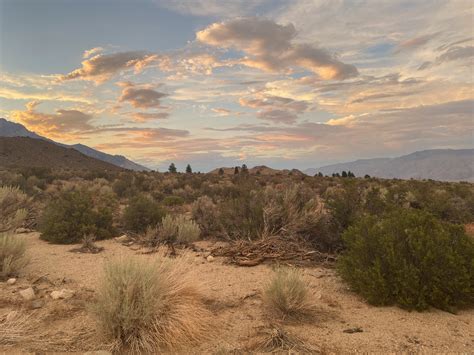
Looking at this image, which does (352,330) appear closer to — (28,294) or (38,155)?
(28,294)

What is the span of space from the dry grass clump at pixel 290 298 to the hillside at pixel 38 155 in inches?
2286

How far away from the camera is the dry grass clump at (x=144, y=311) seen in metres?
4.21

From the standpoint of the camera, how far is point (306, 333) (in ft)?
15.0

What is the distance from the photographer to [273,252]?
26.2ft

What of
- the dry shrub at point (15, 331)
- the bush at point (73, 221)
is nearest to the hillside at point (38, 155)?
the bush at point (73, 221)

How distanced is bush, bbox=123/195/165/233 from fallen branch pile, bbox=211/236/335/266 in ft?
11.4

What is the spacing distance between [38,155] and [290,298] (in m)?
69.0

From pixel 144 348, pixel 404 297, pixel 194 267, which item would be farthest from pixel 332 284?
pixel 144 348

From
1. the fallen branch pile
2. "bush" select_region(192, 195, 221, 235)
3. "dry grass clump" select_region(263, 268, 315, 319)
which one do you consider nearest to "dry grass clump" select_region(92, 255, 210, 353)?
"dry grass clump" select_region(263, 268, 315, 319)

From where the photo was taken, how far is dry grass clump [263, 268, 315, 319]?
16.5 feet

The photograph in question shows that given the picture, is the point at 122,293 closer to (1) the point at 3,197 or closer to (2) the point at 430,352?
(2) the point at 430,352

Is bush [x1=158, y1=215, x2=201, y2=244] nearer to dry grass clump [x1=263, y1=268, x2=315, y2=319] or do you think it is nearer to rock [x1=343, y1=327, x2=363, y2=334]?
dry grass clump [x1=263, y1=268, x2=315, y2=319]

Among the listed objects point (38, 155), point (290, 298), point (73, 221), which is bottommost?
point (290, 298)

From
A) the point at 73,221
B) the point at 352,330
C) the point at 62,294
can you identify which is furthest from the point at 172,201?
the point at 352,330
